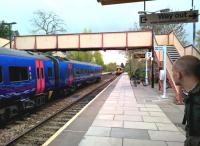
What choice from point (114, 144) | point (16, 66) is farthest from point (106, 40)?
point (114, 144)

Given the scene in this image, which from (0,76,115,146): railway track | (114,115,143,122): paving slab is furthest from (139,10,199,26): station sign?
(0,76,115,146): railway track

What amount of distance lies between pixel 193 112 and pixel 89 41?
110 feet

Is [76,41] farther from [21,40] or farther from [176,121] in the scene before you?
[176,121]

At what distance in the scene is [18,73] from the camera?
14.2 metres

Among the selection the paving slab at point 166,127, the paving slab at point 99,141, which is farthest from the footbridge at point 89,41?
the paving slab at point 99,141

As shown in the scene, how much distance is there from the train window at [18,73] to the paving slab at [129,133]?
469cm

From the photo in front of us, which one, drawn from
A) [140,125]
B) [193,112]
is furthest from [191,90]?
[140,125]

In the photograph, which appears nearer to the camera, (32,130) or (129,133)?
(129,133)

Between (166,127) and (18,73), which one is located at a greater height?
(18,73)

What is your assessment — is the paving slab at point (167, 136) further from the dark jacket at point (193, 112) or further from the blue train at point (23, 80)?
the dark jacket at point (193, 112)

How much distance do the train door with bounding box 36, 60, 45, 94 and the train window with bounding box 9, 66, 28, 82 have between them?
176 cm

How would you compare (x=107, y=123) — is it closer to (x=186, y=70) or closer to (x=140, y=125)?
(x=140, y=125)

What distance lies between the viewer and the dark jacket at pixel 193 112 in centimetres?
306

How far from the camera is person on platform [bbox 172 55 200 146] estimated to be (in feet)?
10.1
